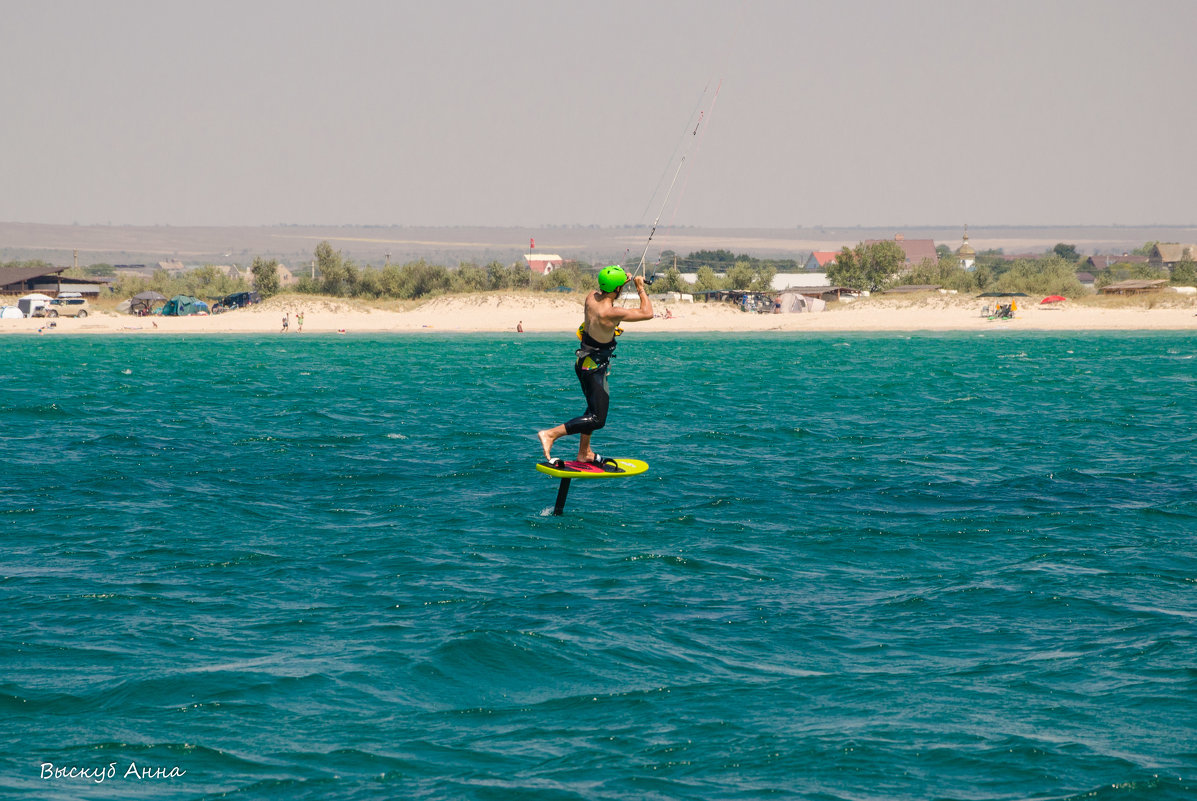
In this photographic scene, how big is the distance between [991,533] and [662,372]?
42320mm

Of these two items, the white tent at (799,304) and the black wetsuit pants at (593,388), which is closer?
the black wetsuit pants at (593,388)

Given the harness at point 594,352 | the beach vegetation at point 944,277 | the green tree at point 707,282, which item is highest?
the beach vegetation at point 944,277

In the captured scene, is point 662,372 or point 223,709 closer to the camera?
point 223,709

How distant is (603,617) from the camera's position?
1334 cm

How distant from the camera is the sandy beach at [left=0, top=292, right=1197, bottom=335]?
4013 inches

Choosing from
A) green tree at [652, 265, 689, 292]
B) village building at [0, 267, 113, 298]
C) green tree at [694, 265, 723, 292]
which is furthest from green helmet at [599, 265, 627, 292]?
green tree at [694, 265, 723, 292]

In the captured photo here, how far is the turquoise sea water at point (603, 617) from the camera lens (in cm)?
940

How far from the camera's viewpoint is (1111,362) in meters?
64.1

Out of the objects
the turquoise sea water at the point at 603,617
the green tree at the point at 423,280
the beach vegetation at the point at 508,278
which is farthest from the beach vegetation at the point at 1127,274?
the turquoise sea water at the point at 603,617

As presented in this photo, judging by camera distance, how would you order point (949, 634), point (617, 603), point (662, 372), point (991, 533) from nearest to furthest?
point (949, 634), point (617, 603), point (991, 533), point (662, 372)

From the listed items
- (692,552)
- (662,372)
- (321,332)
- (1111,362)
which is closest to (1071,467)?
(692,552)

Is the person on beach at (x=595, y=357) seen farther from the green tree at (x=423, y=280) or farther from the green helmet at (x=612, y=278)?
the green tree at (x=423, y=280)

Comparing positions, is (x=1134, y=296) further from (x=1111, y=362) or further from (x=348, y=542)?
(x=348, y=542)

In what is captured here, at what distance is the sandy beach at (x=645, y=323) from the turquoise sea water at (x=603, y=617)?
248ft
